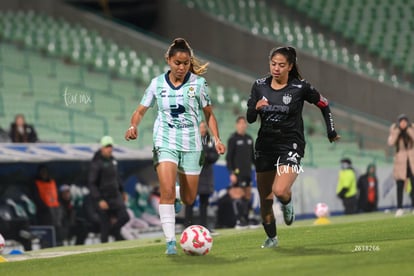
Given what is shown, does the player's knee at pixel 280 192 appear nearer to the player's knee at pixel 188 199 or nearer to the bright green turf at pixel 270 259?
the bright green turf at pixel 270 259

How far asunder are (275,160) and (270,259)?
5.45ft

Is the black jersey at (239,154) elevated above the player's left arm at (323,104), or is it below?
above

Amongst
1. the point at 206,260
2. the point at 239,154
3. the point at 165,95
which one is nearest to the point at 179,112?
the point at 165,95

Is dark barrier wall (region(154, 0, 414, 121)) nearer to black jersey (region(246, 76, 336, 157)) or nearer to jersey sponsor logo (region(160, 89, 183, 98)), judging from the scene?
black jersey (region(246, 76, 336, 157))

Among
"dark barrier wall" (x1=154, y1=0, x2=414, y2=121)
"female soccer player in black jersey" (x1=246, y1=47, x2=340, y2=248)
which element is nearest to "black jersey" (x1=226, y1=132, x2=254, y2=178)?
"female soccer player in black jersey" (x1=246, y1=47, x2=340, y2=248)

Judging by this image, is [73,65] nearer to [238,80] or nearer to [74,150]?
[238,80]

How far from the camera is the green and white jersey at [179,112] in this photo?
540 inches

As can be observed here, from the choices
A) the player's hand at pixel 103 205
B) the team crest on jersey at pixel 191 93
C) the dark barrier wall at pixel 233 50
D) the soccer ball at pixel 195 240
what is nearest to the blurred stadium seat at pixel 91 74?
the dark barrier wall at pixel 233 50

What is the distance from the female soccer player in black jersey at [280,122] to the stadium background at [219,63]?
511 inches

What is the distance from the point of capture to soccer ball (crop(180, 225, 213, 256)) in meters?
13.4

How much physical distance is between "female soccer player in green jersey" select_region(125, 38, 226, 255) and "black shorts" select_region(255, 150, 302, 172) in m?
0.67

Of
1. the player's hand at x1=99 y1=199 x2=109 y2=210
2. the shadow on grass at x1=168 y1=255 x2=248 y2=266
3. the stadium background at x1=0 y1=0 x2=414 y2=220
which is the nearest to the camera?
the shadow on grass at x1=168 y1=255 x2=248 y2=266

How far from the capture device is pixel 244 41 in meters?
41.9

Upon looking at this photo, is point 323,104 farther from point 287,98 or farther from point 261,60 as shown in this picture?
point 261,60
